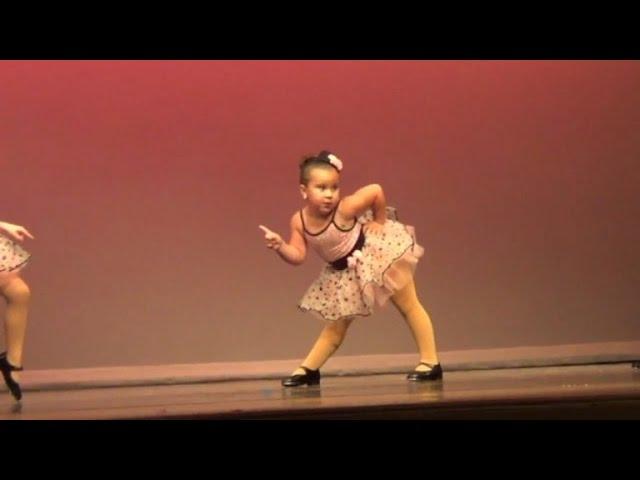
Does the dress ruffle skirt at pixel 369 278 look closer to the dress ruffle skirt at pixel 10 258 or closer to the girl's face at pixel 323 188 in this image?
the girl's face at pixel 323 188

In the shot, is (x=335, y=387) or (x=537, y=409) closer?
(x=537, y=409)

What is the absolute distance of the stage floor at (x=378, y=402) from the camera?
2297 mm

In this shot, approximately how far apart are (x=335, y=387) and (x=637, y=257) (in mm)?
1365

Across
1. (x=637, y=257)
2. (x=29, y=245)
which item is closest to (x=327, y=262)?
(x=29, y=245)

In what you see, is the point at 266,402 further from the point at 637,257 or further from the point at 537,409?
the point at 637,257

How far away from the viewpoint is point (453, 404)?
91.4 inches

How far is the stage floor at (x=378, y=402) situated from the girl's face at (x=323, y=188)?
531mm

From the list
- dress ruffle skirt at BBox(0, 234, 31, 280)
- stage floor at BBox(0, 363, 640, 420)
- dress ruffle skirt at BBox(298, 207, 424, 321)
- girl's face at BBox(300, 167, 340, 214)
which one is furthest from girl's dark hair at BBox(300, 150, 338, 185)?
dress ruffle skirt at BBox(0, 234, 31, 280)

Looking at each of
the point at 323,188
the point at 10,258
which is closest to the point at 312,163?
the point at 323,188

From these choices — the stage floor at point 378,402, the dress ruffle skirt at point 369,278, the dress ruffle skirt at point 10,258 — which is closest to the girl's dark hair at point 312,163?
the dress ruffle skirt at point 369,278

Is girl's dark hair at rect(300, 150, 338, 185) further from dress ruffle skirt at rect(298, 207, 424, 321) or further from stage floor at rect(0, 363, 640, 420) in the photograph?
stage floor at rect(0, 363, 640, 420)

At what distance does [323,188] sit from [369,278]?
0.29 meters

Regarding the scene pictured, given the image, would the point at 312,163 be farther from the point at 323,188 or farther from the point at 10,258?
the point at 10,258

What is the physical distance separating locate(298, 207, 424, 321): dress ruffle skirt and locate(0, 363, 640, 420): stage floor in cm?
23
